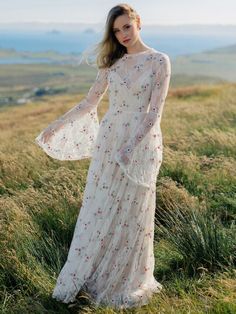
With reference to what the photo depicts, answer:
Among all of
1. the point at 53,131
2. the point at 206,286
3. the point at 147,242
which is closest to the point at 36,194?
the point at 53,131

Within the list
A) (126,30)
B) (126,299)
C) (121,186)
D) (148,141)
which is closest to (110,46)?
(126,30)

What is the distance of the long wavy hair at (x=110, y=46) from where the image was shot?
429 cm

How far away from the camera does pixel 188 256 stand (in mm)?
4887

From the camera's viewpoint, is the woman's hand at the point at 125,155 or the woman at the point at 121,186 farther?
the woman at the point at 121,186

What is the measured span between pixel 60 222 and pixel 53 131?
1264 millimetres

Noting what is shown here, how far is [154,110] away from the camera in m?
4.16

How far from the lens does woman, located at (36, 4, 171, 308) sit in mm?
4273

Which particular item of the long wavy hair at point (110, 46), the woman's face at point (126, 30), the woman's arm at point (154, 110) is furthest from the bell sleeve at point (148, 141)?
the long wavy hair at point (110, 46)

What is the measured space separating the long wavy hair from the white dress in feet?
0.26

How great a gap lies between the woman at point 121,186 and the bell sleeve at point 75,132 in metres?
0.31

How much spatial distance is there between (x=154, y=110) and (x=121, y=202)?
821mm

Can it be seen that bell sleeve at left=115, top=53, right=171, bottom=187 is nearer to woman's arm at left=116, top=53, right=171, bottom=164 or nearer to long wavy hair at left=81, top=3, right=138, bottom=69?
woman's arm at left=116, top=53, right=171, bottom=164

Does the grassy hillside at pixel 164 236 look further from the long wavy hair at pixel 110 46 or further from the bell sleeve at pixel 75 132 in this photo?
the long wavy hair at pixel 110 46

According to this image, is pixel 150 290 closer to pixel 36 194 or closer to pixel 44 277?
pixel 44 277
